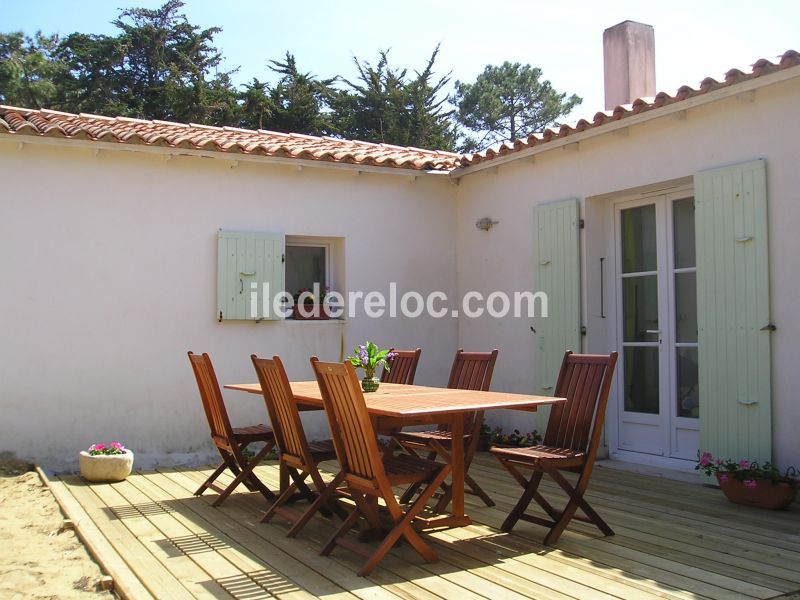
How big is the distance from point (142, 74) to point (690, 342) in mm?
17448

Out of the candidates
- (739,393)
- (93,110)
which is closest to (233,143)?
(739,393)

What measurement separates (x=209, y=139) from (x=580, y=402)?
4.28m

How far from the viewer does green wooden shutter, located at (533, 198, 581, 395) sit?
6.86 m

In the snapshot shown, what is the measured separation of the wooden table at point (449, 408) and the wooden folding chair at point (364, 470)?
0.13m

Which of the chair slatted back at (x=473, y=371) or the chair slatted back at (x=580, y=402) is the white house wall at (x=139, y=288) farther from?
the chair slatted back at (x=580, y=402)

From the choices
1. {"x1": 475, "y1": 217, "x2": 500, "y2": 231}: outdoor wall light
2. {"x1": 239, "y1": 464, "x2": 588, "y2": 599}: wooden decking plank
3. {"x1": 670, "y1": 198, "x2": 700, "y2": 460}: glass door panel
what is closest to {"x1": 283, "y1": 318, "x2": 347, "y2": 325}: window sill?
{"x1": 475, "y1": 217, "x2": 500, "y2": 231}: outdoor wall light

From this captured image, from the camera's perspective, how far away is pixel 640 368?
659 centimetres

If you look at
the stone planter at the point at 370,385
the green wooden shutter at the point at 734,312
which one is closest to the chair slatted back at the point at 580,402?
the stone planter at the point at 370,385

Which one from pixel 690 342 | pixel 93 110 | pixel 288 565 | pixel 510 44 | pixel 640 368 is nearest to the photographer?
pixel 288 565

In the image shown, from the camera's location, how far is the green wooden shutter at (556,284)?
6.86 metres

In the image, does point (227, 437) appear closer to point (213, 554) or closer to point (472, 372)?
point (213, 554)

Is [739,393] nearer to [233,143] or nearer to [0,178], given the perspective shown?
[233,143]

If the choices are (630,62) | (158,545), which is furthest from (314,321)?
(630,62)

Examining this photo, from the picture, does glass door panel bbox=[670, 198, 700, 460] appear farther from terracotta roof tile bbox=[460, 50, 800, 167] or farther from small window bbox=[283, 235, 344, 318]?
small window bbox=[283, 235, 344, 318]
